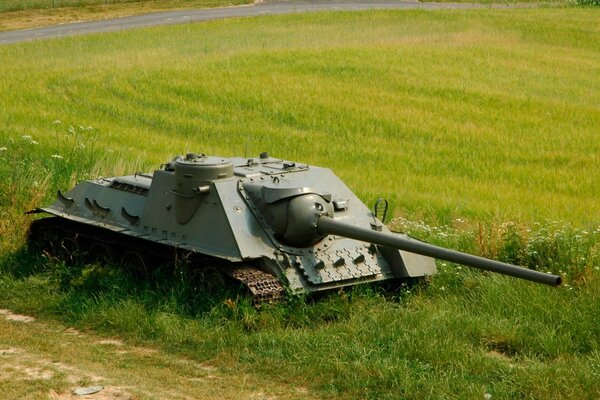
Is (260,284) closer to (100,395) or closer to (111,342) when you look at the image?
(111,342)

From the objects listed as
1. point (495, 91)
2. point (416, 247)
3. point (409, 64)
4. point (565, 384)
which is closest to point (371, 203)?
point (416, 247)

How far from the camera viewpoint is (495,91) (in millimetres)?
27734

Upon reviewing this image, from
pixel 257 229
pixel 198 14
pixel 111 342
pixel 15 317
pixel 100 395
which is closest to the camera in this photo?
pixel 100 395

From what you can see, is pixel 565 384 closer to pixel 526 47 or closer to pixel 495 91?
pixel 495 91

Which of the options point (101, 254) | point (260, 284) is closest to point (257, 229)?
point (260, 284)

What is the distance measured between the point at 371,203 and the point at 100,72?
13.8 meters

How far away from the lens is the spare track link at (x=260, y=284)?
1166 cm

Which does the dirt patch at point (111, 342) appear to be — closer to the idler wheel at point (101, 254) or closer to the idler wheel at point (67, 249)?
the idler wheel at point (101, 254)

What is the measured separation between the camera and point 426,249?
11.4 metres

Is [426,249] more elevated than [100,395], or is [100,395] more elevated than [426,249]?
[426,249]

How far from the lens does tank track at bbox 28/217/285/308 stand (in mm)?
11797

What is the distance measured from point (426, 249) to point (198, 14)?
33049mm

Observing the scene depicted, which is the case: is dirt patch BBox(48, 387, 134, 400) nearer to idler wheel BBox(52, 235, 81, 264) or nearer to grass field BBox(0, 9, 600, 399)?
grass field BBox(0, 9, 600, 399)

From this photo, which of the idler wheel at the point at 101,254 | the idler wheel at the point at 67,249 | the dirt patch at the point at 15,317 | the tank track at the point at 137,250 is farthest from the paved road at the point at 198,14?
the dirt patch at the point at 15,317
